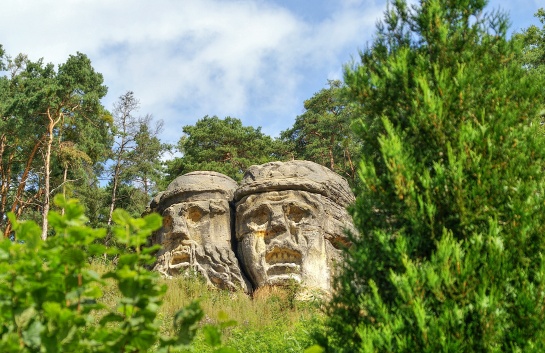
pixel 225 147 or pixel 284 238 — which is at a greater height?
Answer: pixel 225 147

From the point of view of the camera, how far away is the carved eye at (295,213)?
54.5ft

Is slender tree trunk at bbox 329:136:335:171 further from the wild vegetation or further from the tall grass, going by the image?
the wild vegetation

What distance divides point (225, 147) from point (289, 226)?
17017 millimetres

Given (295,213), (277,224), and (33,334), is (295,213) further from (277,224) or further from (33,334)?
(33,334)

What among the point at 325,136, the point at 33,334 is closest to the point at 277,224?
the point at 33,334

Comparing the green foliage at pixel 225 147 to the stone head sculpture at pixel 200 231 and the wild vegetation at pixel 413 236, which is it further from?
the wild vegetation at pixel 413 236

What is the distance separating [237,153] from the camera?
1342 inches

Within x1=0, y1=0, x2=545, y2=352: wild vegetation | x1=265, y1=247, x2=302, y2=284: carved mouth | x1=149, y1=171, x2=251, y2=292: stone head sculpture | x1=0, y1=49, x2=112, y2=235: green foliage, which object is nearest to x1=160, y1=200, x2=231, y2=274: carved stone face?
x1=149, y1=171, x2=251, y2=292: stone head sculpture

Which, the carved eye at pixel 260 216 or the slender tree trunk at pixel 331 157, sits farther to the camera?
the slender tree trunk at pixel 331 157

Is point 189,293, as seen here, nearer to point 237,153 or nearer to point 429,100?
point 429,100

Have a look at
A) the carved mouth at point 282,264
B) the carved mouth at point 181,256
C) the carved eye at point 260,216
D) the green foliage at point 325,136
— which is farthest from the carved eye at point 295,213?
the green foliage at point 325,136

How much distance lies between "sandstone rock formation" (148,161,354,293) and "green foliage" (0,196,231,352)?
43.9ft

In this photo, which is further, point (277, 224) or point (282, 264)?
point (277, 224)

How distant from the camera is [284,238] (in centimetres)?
1634
